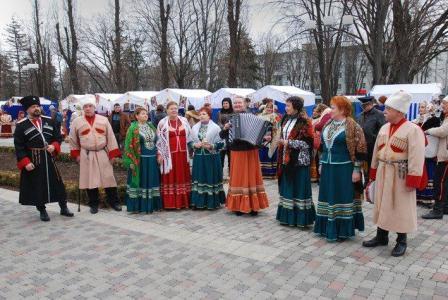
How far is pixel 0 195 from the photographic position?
29.8 feet

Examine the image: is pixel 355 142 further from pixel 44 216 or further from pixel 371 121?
pixel 44 216

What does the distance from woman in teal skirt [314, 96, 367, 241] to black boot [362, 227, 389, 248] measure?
0.24 meters

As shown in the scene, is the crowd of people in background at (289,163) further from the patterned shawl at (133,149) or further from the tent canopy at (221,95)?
the tent canopy at (221,95)

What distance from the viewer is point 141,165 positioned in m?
7.12

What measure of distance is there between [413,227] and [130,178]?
4.36 metres

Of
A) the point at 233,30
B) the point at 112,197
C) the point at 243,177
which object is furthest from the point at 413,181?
the point at 233,30

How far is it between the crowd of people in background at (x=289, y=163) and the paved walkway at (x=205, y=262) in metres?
0.35

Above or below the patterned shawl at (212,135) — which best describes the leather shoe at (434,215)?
below

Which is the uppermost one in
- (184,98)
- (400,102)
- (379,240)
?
(184,98)

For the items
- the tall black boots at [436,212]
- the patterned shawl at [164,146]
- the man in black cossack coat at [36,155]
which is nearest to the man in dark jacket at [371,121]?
the tall black boots at [436,212]

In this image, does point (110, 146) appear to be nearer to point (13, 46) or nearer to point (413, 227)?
point (413, 227)

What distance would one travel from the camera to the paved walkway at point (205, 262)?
4.25 m

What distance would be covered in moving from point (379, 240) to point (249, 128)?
8.01 ft

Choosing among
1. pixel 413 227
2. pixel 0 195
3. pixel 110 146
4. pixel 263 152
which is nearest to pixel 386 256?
pixel 413 227
